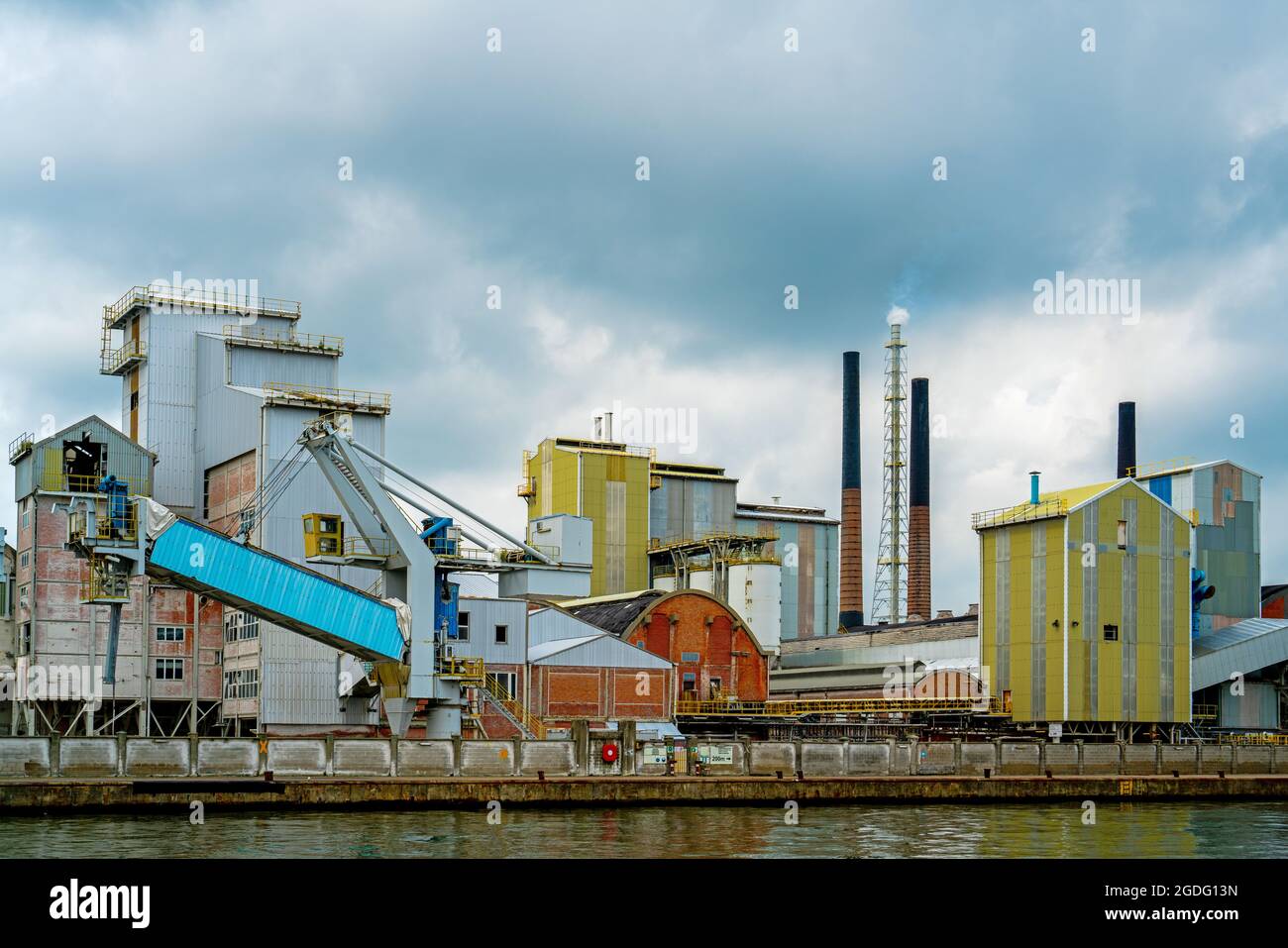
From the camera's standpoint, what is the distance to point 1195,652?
6366 centimetres

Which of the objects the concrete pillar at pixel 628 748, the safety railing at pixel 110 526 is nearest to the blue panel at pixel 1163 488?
the concrete pillar at pixel 628 748

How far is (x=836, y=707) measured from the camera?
227ft

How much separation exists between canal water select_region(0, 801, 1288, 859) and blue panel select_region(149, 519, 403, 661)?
9703 mm

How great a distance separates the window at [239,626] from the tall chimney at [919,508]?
4922cm

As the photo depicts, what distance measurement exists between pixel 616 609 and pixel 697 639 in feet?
14.3

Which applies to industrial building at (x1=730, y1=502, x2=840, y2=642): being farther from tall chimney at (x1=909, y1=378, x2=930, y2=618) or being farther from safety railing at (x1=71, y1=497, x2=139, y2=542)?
safety railing at (x1=71, y1=497, x2=139, y2=542)

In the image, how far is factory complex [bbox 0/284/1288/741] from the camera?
45.4 metres

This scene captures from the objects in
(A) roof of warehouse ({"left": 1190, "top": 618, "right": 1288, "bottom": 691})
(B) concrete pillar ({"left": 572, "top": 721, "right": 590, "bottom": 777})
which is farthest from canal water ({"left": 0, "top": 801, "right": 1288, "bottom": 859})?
(A) roof of warehouse ({"left": 1190, "top": 618, "right": 1288, "bottom": 691})

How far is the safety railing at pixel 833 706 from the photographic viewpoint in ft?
198

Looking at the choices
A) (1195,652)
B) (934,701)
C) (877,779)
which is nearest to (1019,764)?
(877,779)

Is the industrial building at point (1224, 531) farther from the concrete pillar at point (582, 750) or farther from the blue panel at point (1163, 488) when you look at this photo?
the concrete pillar at point (582, 750)

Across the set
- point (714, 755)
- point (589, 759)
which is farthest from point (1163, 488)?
point (589, 759)
